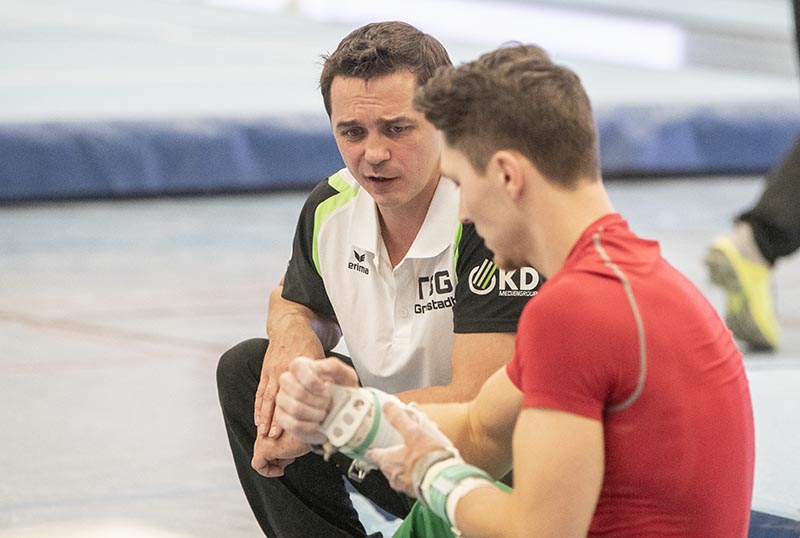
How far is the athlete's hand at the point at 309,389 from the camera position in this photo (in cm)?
177

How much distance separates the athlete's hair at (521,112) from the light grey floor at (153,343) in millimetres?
1169

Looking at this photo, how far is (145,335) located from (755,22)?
7.71 metres

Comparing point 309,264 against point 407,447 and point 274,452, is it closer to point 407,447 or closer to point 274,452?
point 274,452

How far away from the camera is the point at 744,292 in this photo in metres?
4.35

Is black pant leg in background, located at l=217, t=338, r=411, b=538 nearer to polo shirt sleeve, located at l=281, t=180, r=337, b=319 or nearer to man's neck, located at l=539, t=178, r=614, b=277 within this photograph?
polo shirt sleeve, located at l=281, t=180, r=337, b=319

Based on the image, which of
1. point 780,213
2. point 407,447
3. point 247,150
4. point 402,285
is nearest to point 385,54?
point 402,285

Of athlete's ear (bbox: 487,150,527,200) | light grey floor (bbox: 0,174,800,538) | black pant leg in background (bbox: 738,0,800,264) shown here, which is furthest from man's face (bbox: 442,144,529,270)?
black pant leg in background (bbox: 738,0,800,264)

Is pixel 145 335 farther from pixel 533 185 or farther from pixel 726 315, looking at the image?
pixel 533 185

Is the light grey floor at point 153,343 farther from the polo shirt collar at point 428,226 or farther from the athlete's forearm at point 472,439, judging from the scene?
the athlete's forearm at point 472,439

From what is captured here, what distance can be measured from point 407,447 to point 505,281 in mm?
535

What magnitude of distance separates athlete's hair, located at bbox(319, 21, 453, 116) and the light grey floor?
1.06 metres

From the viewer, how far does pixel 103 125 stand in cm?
712

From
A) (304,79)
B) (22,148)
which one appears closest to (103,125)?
(22,148)

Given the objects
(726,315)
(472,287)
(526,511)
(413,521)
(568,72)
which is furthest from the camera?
(726,315)
